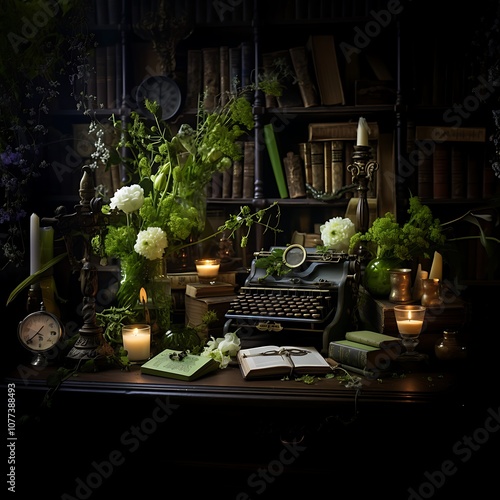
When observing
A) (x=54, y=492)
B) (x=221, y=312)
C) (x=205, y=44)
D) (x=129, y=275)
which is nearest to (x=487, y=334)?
(x=221, y=312)

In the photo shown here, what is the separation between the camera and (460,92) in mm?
2867

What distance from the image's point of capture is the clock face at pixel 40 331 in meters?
1.76

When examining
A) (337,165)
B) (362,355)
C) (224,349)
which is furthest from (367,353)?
(337,165)

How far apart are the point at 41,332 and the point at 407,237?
1245mm

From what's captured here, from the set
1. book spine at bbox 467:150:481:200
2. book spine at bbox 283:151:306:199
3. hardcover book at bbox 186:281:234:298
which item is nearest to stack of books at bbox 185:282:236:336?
hardcover book at bbox 186:281:234:298

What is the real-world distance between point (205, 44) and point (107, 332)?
1813 millimetres

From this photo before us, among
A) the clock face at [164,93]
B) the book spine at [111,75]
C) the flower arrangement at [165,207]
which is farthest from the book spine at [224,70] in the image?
the flower arrangement at [165,207]

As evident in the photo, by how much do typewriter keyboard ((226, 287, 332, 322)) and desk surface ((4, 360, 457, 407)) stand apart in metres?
0.26

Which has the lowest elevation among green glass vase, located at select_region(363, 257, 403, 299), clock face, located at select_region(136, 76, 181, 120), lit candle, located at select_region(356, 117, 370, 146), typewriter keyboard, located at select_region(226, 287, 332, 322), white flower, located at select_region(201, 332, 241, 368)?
white flower, located at select_region(201, 332, 241, 368)

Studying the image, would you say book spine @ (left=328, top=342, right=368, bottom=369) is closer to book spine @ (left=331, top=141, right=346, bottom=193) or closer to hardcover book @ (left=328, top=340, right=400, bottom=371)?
hardcover book @ (left=328, top=340, right=400, bottom=371)

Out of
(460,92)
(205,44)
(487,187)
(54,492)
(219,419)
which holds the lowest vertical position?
(54,492)

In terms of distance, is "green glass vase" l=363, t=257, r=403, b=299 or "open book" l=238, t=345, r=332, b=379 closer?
"open book" l=238, t=345, r=332, b=379

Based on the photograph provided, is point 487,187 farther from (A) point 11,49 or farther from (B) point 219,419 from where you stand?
(A) point 11,49

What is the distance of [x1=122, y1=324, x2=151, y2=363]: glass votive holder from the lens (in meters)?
1.82
